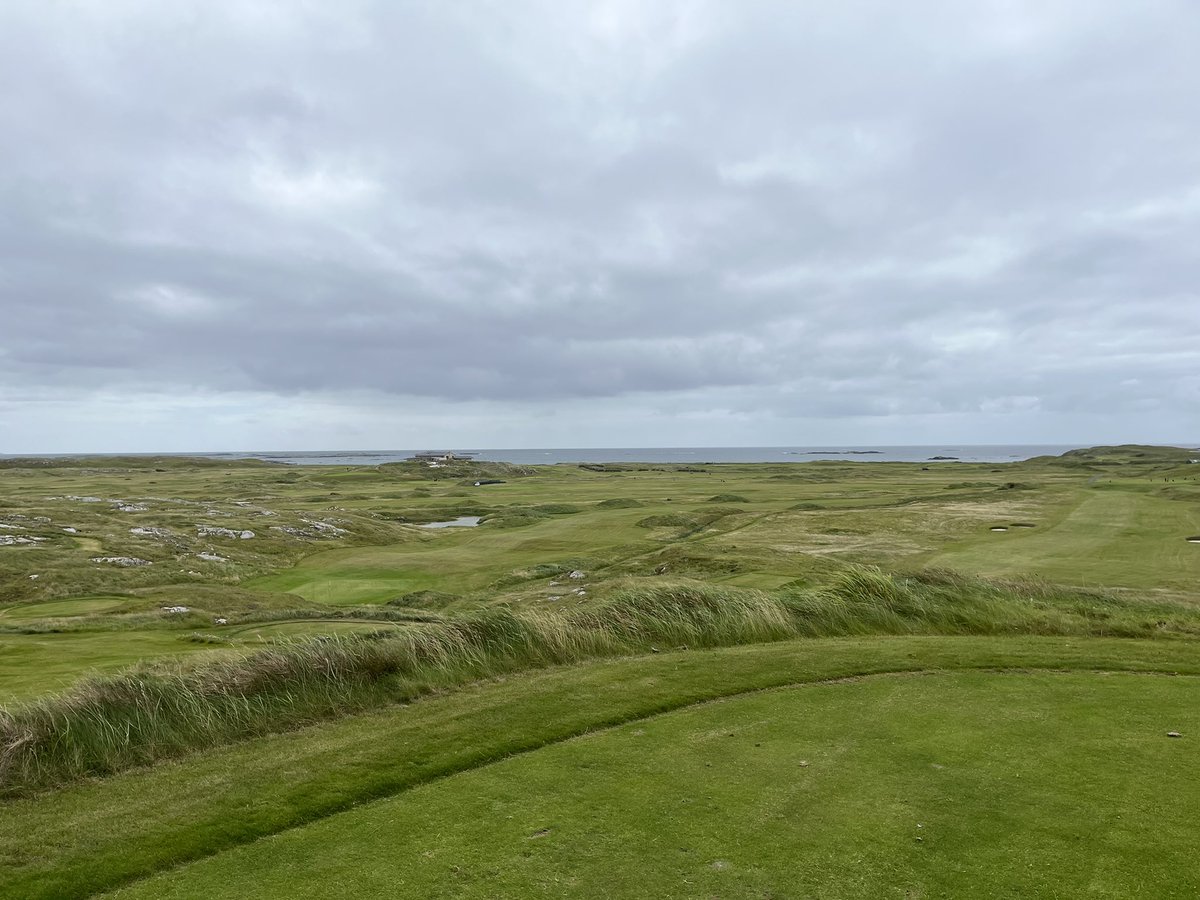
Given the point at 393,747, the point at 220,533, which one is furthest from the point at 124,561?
the point at 393,747

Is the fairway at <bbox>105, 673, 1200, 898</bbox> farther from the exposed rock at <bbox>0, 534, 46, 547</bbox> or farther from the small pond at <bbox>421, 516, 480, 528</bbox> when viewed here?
the small pond at <bbox>421, 516, 480, 528</bbox>

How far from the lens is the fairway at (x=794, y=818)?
17.3 ft

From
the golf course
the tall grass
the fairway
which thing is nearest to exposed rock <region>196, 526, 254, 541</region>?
the golf course

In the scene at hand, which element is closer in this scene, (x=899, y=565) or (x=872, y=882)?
(x=872, y=882)

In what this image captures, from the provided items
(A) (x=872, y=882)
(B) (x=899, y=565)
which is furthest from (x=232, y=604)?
(B) (x=899, y=565)

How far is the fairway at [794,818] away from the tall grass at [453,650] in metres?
3.48

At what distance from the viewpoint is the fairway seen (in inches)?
208

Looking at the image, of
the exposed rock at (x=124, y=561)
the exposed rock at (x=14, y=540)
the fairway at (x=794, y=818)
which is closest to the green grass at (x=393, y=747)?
the fairway at (x=794, y=818)

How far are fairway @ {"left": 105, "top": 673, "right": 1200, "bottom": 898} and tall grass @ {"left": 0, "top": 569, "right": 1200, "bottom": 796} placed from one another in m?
3.48

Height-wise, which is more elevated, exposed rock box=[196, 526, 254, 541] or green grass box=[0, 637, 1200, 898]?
green grass box=[0, 637, 1200, 898]

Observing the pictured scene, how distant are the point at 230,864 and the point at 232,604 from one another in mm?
19834

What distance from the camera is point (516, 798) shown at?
22.4 ft

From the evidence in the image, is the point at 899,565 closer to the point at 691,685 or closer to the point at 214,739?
the point at 691,685

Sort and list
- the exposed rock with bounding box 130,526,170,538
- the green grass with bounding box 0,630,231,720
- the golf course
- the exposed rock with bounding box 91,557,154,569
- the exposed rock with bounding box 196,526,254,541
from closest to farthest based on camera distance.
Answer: the golf course < the green grass with bounding box 0,630,231,720 < the exposed rock with bounding box 91,557,154,569 < the exposed rock with bounding box 130,526,170,538 < the exposed rock with bounding box 196,526,254,541
